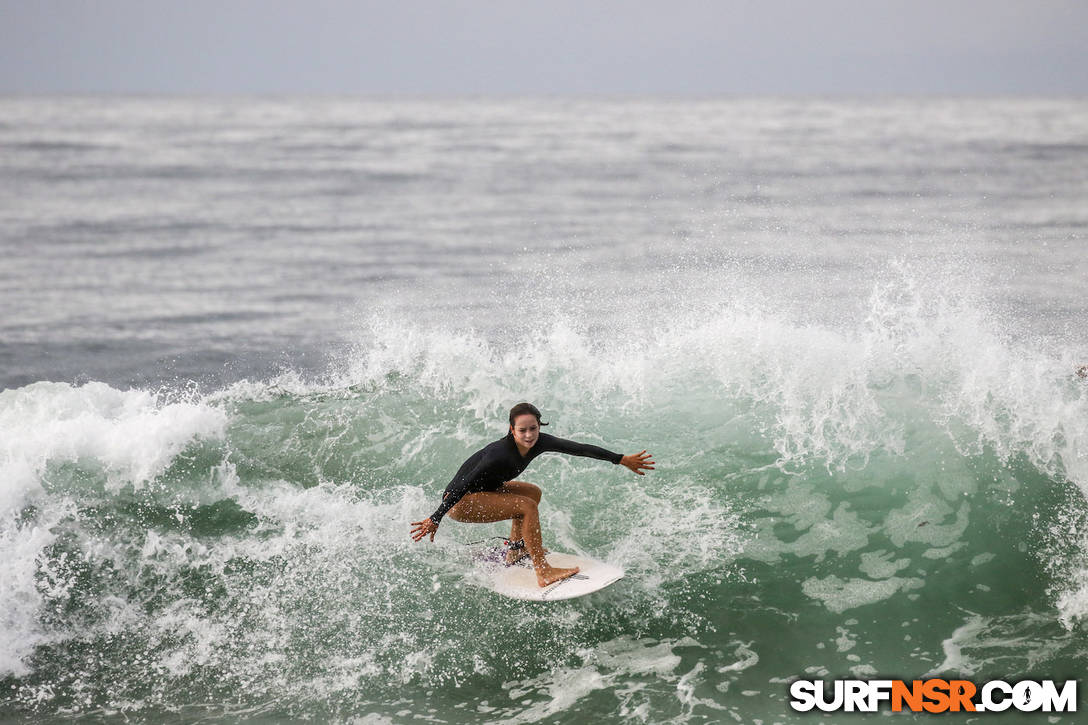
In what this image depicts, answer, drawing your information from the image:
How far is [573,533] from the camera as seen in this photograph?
8.83 m

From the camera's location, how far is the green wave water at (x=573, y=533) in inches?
285

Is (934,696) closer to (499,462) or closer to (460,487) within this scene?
(499,462)

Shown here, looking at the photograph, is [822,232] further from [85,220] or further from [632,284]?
[85,220]

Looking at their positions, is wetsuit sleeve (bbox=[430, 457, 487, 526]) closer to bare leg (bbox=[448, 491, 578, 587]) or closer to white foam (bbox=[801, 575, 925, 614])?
bare leg (bbox=[448, 491, 578, 587])

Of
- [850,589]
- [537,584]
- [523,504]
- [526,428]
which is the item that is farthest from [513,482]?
[850,589]

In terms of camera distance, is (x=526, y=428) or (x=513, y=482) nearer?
(x=526, y=428)

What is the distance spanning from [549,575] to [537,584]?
0.15 meters

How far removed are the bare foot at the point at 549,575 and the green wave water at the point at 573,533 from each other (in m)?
0.36

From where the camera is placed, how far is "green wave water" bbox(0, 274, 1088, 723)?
7238 mm

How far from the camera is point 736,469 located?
9.50m

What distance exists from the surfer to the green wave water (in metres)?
0.63

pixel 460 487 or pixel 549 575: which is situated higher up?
pixel 460 487

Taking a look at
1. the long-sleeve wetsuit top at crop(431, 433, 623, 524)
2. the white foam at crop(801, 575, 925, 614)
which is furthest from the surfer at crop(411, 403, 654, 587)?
the white foam at crop(801, 575, 925, 614)

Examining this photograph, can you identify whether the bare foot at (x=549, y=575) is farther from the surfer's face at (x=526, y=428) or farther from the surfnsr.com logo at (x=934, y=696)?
the surfnsr.com logo at (x=934, y=696)
